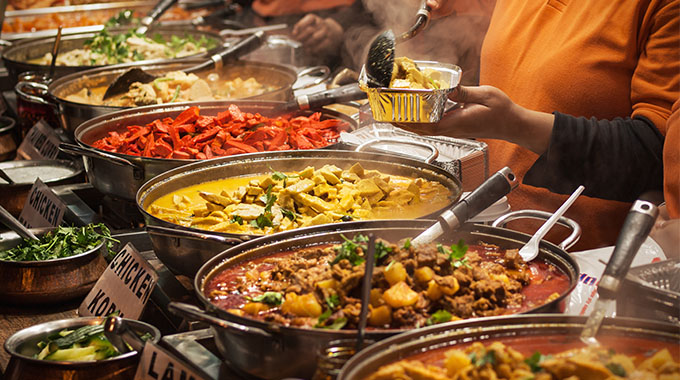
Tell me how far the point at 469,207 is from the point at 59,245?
1.40 m

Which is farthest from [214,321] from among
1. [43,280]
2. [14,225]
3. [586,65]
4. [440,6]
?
[440,6]

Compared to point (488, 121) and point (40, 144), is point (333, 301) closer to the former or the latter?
point (488, 121)

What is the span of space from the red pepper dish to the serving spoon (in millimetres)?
779

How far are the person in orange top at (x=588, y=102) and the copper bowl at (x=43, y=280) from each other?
120 cm

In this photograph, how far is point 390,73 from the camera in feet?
7.16

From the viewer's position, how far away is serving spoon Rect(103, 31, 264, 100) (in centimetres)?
397

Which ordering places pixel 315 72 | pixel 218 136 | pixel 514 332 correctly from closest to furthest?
pixel 514 332 → pixel 218 136 → pixel 315 72

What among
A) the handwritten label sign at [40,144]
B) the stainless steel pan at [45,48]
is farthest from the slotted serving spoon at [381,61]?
the stainless steel pan at [45,48]

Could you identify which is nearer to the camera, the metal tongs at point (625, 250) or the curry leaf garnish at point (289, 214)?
the metal tongs at point (625, 250)

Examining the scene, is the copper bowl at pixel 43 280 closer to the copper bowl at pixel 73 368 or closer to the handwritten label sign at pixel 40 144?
the copper bowl at pixel 73 368

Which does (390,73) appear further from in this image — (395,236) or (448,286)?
(448,286)

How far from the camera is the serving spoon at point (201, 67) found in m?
3.97

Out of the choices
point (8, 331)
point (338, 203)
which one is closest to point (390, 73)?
point (338, 203)

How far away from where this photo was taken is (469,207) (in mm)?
1826
